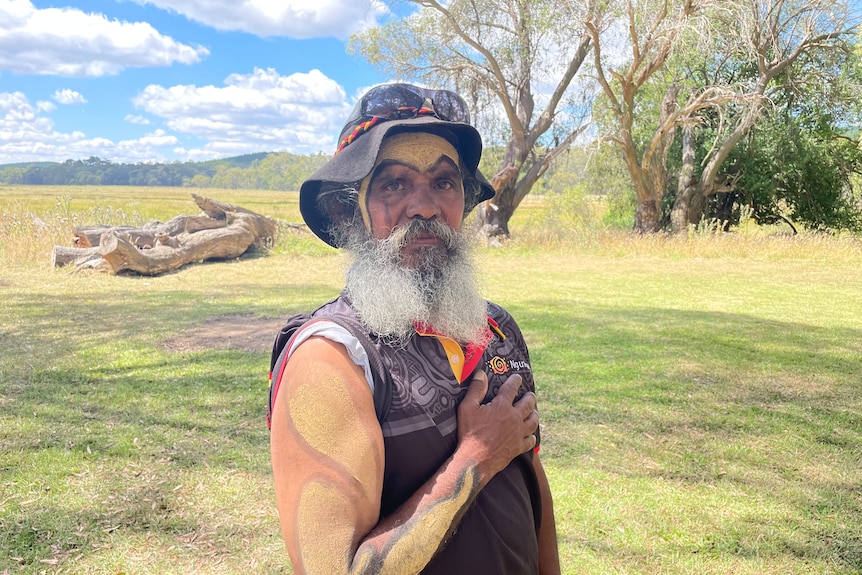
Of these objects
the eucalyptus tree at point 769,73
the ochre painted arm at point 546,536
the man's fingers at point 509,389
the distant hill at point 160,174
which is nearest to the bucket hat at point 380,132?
the man's fingers at point 509,389

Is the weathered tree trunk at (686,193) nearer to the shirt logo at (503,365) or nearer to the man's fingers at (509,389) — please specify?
the shirt logo at (503,365)

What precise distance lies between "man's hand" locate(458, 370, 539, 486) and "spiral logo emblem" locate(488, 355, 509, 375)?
7 centimetres

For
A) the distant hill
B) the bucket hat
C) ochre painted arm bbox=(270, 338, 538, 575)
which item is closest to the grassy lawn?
the bucket hat

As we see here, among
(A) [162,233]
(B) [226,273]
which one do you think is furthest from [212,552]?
(A) [162,233]

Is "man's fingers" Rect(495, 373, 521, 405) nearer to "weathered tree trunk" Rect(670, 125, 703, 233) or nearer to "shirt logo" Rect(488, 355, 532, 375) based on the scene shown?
"shirt logo" Rect(488, 355, 532, 375)

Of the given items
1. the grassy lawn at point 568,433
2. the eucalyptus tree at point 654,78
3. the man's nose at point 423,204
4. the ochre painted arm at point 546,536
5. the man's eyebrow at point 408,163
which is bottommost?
the grassy lawn at point 568,433

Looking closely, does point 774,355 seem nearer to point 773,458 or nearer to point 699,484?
point 773,458

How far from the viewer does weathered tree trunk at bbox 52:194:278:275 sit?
1186 cm

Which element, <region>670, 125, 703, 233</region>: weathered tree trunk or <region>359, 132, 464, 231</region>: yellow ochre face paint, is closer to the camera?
<region>359, 132, 464, 231</region>: yellow ochre face paint

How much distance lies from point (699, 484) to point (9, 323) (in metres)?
7.97

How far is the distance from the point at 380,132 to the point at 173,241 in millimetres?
13298

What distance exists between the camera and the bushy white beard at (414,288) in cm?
135

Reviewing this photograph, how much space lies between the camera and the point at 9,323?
7.57 metres

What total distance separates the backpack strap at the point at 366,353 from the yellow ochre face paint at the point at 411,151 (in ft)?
1.10
